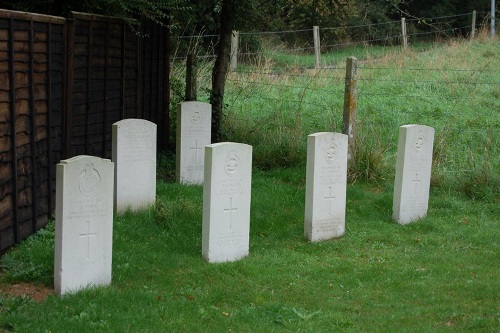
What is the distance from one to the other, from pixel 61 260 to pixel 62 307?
0.56 metres

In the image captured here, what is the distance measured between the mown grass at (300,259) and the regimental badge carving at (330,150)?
99 centimetres

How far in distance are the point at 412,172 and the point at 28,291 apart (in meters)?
5.65

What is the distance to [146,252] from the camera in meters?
8.70

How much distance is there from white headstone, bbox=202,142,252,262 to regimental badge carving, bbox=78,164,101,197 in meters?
1.55

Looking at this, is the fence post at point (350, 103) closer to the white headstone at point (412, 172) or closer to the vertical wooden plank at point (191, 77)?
the white headstone at point (412, 172)

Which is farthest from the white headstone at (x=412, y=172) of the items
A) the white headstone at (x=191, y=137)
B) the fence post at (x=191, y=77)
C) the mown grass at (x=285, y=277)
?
the fence post at (x=191, y=77)

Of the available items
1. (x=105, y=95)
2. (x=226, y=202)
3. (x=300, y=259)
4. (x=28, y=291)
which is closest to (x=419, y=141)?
(x=300, y=259)

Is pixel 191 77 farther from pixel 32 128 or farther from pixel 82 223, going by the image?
pixel 82 223

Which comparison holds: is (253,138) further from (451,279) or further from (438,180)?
(451,279)

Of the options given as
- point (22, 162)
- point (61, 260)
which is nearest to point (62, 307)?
point (61, 260)

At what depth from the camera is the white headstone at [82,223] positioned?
7164 millimetres

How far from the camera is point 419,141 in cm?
1105

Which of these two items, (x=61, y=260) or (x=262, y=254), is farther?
(x=262, y=254)

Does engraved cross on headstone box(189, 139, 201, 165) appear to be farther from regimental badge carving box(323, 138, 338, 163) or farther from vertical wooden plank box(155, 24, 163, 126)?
regimental badge carving box(323, 138, 338, 163)
